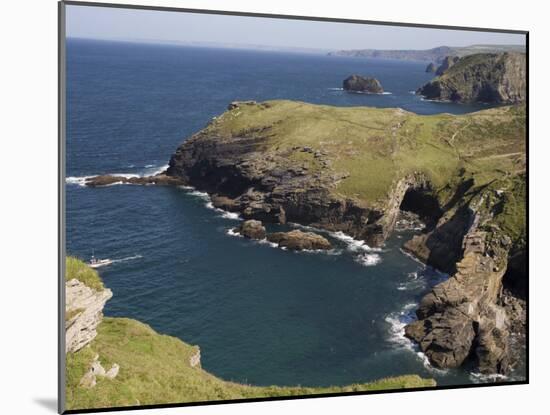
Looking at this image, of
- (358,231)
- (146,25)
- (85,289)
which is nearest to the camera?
(85,289)

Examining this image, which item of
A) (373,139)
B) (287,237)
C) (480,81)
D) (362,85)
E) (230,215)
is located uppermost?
(480,81)

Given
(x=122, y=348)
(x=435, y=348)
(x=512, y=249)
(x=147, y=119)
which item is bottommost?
(x=435, y=348)

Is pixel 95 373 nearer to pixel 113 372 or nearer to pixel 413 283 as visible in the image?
pixel 113 372

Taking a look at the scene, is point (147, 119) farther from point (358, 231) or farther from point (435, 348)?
point (435, 348)

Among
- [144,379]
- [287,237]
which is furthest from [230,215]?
[144,379]

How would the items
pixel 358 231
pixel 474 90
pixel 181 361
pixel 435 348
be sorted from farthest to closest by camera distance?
pixel 474 90, pixel 358 231, pixel 435 348, pixel 181 361

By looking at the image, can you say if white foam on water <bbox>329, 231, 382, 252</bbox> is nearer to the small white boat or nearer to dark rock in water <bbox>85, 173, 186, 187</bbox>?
dark rock in water <bbox>85, 173, 186, 187</bbox>

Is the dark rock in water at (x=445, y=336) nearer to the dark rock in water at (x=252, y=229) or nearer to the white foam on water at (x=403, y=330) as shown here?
the white foam on water at (x=403, y=330)

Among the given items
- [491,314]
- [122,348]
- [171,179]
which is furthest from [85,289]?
[171,179]
